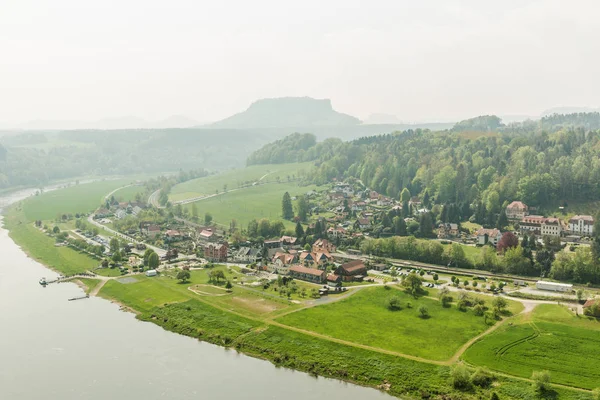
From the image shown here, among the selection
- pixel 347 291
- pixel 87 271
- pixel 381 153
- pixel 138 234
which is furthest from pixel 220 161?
pixel 347 291

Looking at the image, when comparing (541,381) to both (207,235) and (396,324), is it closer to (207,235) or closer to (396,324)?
(396,324)

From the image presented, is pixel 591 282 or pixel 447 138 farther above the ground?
pixel 447 138

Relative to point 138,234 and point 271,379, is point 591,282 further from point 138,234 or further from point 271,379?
point 138,234

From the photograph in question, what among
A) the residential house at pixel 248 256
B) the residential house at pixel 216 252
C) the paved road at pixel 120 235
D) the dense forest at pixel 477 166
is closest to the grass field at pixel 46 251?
the paved road at pixel 120 235

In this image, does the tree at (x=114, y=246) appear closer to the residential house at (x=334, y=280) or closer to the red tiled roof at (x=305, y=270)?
the red tiled roof at (x=305, y=270)

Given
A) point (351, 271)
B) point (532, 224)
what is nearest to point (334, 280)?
point (351, 271)

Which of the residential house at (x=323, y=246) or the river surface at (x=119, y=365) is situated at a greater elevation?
the residential house at (x=323, y=246)
